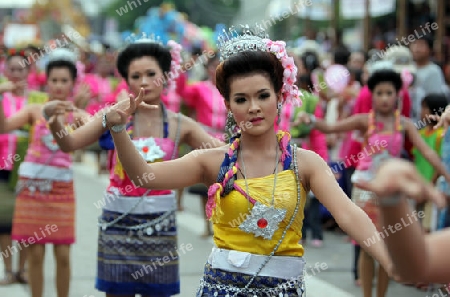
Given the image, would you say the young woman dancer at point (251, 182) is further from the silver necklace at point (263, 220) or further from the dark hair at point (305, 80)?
the dark hair at point (305, 80)

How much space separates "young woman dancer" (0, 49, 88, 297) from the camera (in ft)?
19.4

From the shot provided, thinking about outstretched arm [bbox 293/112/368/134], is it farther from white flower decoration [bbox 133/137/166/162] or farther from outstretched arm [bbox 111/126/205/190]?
outstretched arm [bbox 111/126/205/190]

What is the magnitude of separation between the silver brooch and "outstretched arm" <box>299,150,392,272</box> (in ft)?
0.60

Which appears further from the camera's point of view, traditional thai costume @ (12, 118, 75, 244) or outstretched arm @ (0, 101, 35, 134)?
traditional thai costume @ (12, 118, 75, 244)

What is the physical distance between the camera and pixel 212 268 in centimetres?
341

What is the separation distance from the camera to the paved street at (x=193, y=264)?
6688 millimetres

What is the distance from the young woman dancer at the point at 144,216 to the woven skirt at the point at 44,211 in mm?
1114

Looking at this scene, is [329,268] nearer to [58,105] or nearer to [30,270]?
[30,270]

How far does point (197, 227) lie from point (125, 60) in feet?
16.0

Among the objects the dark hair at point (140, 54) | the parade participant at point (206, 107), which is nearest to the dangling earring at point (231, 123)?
the dark hair at point (140, 54)

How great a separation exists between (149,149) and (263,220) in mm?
1589

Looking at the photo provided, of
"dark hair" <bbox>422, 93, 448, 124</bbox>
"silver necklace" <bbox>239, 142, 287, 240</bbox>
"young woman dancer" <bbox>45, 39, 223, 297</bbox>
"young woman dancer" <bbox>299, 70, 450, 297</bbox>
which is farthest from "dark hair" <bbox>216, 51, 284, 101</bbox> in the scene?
"dark hair" <bbox>422, 93, 448, 124</bbox>

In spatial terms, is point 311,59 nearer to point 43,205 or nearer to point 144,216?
point 43,205

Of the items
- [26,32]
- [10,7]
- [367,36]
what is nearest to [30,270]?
[367,36]
